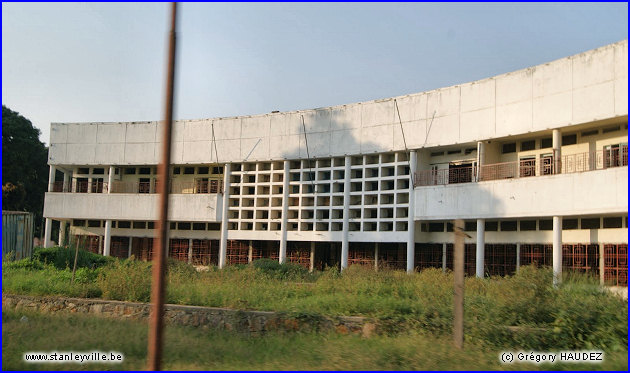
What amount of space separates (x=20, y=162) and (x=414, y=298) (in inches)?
1095

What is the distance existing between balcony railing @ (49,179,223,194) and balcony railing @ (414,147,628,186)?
968 cm

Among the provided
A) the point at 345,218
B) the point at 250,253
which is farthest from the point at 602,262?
the point at 250,253

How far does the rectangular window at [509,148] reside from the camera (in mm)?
18891

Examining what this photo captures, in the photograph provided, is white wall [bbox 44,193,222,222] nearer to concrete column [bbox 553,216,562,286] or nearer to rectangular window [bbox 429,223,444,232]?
rectangular window [bbox 429,223,444,232]

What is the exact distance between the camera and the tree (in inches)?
1244

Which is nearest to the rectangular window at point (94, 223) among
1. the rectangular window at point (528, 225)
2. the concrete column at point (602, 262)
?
the rectangular window at point (528, 225)

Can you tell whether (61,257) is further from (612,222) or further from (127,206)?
(612,222)

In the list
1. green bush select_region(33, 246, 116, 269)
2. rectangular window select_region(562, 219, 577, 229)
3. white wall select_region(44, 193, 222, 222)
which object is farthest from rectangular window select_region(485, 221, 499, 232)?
green bush select_region(33, 246, 116, 269)

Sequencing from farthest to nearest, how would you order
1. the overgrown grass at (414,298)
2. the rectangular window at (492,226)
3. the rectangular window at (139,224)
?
the rectangular window at (139,224) → the rectangular window at (492,226) → the overgrown grass at (414,298)

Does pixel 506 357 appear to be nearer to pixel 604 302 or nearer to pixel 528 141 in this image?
pixel 604 302

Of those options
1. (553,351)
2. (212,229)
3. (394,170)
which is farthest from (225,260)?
(553,351)

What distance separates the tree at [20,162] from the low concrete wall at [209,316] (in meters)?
21.1

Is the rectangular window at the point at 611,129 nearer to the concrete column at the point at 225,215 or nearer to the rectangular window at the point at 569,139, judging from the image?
the rectangular window at the point at 569,139

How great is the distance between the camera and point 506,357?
7949 mm
